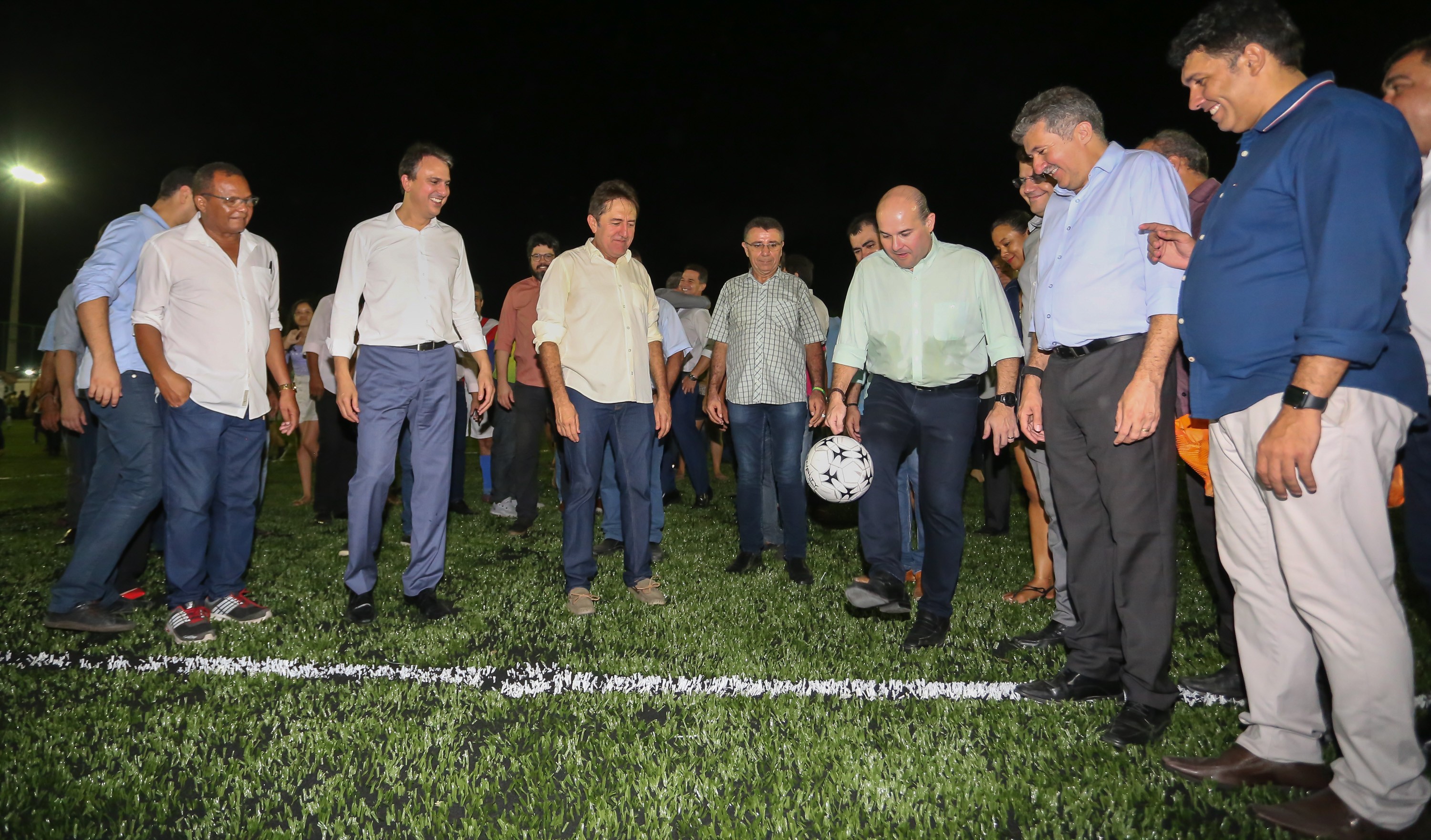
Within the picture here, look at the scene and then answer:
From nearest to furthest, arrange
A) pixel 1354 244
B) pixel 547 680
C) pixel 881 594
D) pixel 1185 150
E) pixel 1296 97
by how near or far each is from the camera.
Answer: pixel 1354 244 → pixel 1296 97 → pixel 547 680 → pixel 1185 150 → pixel 881 594

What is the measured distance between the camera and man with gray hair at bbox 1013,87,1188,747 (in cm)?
275

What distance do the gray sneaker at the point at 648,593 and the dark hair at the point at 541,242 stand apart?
147 inches

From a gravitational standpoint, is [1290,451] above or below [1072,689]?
above

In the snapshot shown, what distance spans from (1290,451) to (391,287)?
410 cm

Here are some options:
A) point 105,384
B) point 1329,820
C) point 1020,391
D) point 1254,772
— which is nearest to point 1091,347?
point 1020,391

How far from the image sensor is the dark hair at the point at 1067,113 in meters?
2.95

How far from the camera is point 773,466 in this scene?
5.44 meters

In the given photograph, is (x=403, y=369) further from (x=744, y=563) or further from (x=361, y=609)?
(x=744, y=563)

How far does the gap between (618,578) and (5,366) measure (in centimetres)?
3482

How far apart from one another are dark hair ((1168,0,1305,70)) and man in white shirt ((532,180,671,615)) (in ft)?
9.96

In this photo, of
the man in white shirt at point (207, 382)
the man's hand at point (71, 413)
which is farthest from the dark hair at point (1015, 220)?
the man's hand at point (71, 413)

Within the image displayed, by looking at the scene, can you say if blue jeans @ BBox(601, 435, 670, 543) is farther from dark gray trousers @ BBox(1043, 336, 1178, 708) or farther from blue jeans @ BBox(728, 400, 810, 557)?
dark gray trousers @ BBox(1043, 336, 1178, 708)

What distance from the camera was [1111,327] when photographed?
285cm

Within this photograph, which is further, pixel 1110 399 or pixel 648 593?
pixel 648 593
